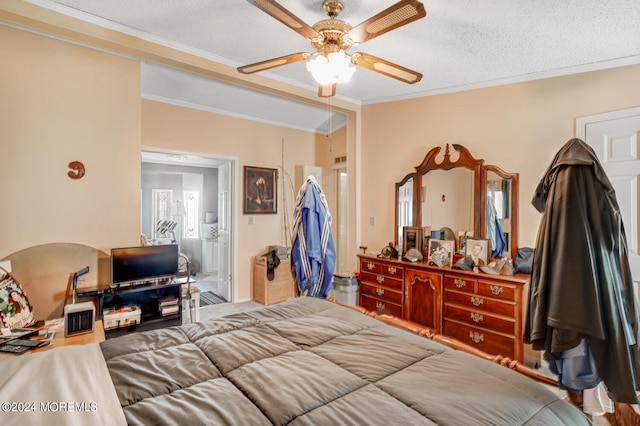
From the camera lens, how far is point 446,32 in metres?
2.35

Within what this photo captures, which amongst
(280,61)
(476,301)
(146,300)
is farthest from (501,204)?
(146,300)

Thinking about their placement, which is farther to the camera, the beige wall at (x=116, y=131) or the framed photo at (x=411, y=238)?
the framed photo at (x=411, y=238)

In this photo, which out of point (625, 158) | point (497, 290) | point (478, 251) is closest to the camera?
point (625, 158)

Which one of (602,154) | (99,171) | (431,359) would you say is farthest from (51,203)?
(602,154)

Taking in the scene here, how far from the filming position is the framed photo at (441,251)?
3061 mm

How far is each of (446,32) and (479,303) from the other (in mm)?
2192

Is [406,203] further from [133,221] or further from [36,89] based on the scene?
[36,89]

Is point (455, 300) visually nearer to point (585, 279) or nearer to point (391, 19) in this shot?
point (585, 279)

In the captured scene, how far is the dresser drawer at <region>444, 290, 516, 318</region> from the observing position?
8.43 ft

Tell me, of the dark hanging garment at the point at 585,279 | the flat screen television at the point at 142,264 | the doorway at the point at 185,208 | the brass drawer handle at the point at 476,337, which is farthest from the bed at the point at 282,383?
the doorway at the point at 185,208

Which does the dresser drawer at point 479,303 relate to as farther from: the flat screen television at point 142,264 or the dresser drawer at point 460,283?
the flat screen television at point 142,264

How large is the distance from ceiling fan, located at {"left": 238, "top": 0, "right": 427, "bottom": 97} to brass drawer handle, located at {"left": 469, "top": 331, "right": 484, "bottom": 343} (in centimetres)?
216

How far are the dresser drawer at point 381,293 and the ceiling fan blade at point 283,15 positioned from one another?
252 cm

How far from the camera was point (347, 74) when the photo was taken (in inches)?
78.4
